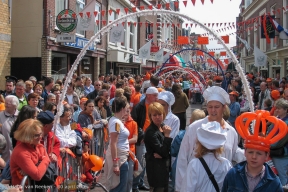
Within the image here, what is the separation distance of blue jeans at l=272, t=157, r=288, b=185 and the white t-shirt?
2298mm

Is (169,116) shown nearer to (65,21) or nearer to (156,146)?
(156,146)

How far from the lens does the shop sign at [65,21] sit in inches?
508

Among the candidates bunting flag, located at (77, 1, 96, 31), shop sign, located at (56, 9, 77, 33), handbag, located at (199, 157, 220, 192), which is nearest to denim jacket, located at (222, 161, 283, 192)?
handbag, located at (199, 157, 220, 192)

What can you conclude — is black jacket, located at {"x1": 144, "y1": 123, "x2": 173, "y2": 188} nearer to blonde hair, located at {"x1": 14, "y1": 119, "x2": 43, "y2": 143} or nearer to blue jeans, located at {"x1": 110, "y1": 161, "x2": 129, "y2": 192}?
blue jeans, located at {"x1": 110, "y1": 161, "x2": 129, "y2": 192}

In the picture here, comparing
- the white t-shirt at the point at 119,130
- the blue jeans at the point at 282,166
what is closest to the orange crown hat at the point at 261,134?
the white t-shirt at the point at 119,130

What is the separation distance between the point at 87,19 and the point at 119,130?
30.6 ft

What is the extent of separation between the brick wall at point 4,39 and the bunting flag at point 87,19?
266 centimetres

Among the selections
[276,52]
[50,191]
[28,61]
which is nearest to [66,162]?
[50,191]

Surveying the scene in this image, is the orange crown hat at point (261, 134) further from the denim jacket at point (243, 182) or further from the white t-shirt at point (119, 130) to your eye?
the white t-shirt at point (119, 130)

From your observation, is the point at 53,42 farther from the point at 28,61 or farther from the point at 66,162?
the point at 66,162

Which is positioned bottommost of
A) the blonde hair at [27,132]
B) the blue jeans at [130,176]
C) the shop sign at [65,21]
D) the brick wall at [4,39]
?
the blue jeans at [130,176]

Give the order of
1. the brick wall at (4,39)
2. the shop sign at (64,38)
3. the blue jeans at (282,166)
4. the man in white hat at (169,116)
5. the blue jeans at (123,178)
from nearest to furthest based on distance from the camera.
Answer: the blue jeans at (123,178), the blue jeans at (282,166), the man in white hat at (169,116), the brick wall at (4,39), the shop sign at (64,38)

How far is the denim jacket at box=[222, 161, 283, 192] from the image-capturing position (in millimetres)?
2680

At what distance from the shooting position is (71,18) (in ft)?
42.2
